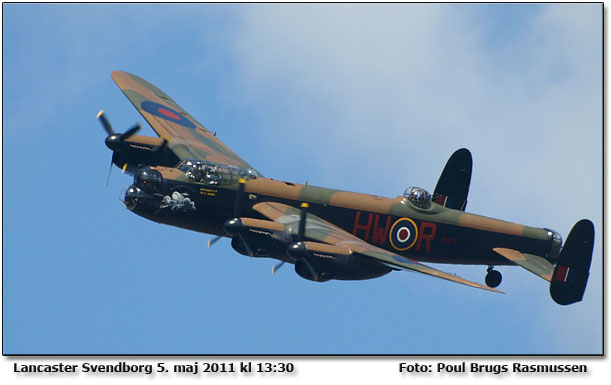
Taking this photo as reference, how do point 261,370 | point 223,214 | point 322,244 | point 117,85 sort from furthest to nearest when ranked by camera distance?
point 117,85
point 223,214
point 322,244
point 261,370

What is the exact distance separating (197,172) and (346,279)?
8.58 meters

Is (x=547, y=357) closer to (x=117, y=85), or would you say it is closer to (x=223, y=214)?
(x=223, y=214)

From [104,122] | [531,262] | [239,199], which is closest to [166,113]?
[104,122]

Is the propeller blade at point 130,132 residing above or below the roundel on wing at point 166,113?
below

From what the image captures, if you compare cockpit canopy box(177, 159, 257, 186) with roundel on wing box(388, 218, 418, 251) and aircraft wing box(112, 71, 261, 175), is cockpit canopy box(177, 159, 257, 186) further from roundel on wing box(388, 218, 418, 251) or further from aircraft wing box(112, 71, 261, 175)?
roundel on wing box(388, 218, 418, 251)

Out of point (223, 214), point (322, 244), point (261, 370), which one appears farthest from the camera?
point (223, 214)

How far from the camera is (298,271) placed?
150 feet

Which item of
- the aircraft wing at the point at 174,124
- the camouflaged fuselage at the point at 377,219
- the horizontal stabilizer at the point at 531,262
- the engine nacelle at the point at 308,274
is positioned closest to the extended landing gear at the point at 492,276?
the camouflaged fuselage at the point at 377,219

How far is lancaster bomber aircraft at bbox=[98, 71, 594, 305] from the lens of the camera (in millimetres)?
45531

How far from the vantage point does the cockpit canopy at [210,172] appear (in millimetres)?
49125

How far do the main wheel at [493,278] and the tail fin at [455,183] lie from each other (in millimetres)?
4937

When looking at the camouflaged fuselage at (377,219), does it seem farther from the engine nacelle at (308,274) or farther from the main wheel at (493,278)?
the engine nacelle at (308,274)

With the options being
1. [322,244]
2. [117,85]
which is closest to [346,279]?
[322,244]

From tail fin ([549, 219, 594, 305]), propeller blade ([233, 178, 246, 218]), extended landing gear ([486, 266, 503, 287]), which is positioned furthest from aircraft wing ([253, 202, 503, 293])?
extended landing gear ([486, 266, 503, 287])
